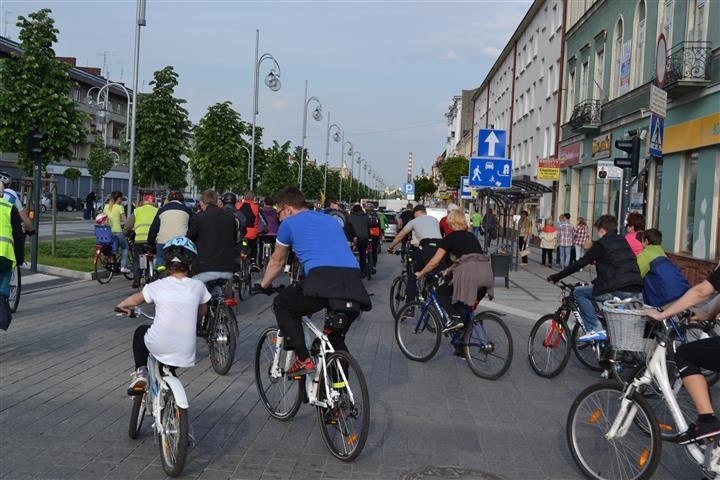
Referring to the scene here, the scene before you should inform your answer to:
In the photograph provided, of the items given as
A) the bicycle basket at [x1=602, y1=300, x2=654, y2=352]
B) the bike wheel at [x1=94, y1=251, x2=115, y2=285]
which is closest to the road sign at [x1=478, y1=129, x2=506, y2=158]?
the bike wheel at [x1=94, y1=251, x2=115, y2=285]

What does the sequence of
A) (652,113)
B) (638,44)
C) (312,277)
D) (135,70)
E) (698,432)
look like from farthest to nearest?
(638,44) < (135,70) < (652,113) < (312,277) < (698,432)

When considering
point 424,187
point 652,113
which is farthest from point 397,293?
point 424,187

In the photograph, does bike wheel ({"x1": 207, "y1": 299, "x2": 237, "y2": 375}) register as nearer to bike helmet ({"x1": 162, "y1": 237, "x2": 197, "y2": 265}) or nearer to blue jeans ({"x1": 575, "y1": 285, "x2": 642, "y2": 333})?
bike helmet ({"x1": 162, "y1": 237, "x2": 197, "y2": 265})

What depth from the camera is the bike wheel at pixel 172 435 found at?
5066 millimetres

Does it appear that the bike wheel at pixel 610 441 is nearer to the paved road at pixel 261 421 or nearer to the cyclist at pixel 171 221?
the paved road at pixel 261 421

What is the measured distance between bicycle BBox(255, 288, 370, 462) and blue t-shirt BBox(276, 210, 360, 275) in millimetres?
367

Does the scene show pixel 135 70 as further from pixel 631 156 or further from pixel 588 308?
pixel 588 308

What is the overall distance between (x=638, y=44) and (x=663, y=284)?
66.6 feet

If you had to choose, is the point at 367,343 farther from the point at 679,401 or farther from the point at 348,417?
the point at 679,401

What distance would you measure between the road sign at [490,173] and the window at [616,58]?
11.6 metres

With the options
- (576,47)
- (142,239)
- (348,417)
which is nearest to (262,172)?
(576,47)

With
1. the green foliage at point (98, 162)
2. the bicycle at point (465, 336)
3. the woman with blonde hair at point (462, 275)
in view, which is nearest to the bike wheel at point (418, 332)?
the bicycle at point (465, 336)

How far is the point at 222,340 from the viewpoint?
28.3 feet

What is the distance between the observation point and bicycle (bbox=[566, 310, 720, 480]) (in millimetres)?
4973
